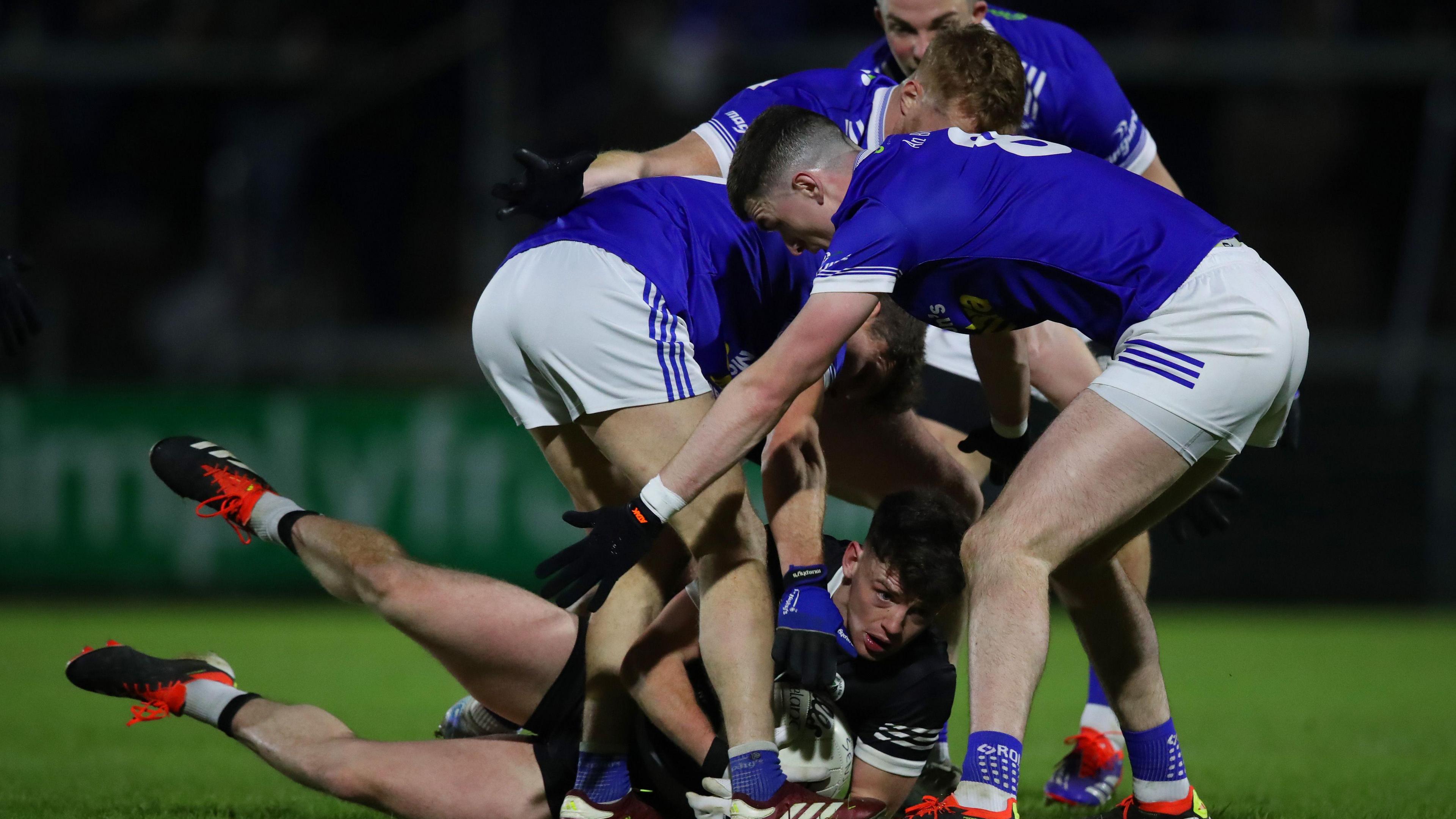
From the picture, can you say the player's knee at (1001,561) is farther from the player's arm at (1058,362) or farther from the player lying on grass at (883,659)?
the player's arm at (1058,362)

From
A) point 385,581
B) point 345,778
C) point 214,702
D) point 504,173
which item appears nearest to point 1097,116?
point 385,581

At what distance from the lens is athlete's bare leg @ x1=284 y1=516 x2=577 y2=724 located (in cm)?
435

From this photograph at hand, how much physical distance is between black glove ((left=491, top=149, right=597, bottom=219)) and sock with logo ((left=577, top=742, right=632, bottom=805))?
5.18ft

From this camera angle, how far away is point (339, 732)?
4406 mm

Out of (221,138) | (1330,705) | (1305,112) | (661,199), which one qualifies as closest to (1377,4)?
(1305,112)

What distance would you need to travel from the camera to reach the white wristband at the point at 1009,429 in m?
5.09

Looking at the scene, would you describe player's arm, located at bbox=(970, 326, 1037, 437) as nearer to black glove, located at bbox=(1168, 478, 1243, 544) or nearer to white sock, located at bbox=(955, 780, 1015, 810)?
black glove, located at bbox=(1168, 478, 1243, 544)

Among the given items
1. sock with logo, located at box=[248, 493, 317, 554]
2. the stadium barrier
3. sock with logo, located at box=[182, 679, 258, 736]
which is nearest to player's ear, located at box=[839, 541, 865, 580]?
sock with logo, located at box=[248, 493, 317, 554]

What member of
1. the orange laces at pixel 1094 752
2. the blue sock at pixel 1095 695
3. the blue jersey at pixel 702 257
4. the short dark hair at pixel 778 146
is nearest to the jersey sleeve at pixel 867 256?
the short dark hair at pixel 778 146

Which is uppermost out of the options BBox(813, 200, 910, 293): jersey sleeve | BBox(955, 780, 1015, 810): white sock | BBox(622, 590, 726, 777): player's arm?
BBox(813, 200, 910, 293): jersey sleeve

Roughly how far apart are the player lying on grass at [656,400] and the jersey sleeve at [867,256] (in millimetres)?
720

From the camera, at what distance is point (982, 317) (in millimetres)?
3914

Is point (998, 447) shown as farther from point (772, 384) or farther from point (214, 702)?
point (214, 702)

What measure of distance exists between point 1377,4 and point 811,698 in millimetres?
11483
